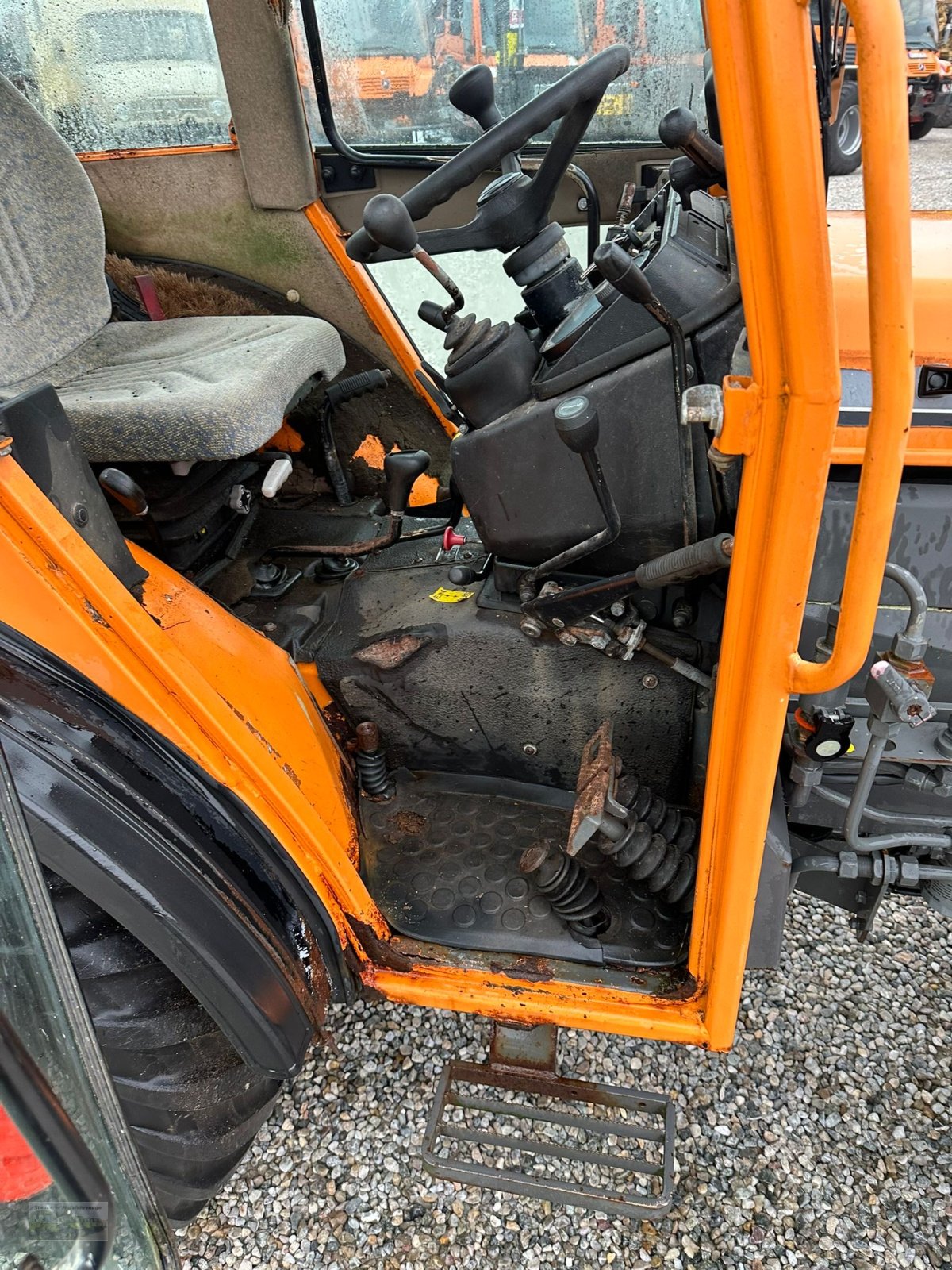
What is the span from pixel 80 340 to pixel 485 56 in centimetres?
156

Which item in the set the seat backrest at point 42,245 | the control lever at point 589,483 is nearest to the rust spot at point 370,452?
the seat backrest at point 42,245

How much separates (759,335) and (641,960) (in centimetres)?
98

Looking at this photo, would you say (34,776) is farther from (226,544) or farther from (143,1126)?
(226,544)

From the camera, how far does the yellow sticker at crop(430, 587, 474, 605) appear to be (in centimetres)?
148

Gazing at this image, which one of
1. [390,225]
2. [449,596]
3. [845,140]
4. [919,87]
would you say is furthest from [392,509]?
[919,87]

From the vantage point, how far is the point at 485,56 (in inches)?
85.7

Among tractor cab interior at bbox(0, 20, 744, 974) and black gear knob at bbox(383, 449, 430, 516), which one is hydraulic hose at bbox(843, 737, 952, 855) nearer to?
tractor cab interior at bbox(0, 20, 744, 974)

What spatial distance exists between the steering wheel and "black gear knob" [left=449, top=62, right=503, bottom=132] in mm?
107

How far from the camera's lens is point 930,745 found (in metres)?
1.18

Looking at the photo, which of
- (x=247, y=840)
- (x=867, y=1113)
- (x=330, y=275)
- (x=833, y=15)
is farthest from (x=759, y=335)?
(x=330, y=275)

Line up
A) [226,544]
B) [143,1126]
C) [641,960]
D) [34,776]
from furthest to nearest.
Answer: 1. [226,544]
2. [641,960]
3. [143,1126]
4. [34,776]

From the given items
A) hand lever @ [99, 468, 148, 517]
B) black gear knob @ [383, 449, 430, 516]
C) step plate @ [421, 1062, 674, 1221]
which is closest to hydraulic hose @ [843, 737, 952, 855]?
step plate @ [421, 1062, 674, 1221]

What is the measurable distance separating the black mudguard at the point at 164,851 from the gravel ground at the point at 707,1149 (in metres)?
0.51

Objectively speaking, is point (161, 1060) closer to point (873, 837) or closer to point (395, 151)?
point (873, 837)
